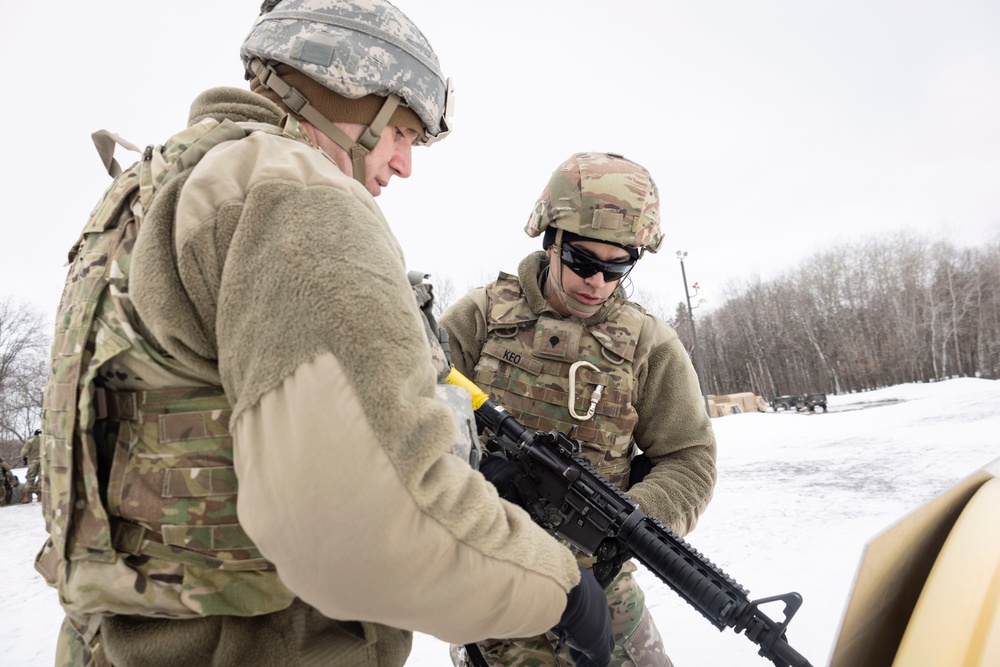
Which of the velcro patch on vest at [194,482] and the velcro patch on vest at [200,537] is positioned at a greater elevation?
the velcro patch on vest at [194,482]

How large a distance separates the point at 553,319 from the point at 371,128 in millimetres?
1315

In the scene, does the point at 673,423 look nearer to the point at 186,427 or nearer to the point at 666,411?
the point at 666,411

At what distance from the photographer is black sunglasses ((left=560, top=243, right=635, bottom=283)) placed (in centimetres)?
249

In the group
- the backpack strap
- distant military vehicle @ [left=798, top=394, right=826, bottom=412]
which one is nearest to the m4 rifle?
the backpack strap

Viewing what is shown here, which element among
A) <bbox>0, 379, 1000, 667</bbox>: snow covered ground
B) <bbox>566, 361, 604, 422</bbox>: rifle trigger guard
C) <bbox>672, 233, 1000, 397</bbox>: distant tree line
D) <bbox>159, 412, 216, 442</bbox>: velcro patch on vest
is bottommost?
<bbox>672, 233, 1000, 397</bbox>: distant tree line

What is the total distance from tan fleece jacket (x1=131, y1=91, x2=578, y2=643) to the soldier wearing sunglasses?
1506mm

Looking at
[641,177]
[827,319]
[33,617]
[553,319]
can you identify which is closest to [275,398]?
[553,319]

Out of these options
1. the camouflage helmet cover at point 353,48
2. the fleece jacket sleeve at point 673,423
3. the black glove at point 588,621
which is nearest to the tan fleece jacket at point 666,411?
the fleece jacket sleeve at point 673,423

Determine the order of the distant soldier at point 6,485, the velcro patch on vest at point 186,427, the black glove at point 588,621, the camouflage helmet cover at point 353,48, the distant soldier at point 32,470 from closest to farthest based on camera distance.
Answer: the velcro patch on vest at point 186,427, the black glove at point 588,621, the camouflage helmet cover at point 353,48, the distant soldier at point 32,470, the distant soldier at point 6,485

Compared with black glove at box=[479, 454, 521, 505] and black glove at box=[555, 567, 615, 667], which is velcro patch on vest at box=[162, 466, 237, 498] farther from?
black glove at box=[479, 454, 521, 505]

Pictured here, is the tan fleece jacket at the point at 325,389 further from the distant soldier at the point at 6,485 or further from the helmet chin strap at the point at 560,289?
the distant soldier at the point at 6,485

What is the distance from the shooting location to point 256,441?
84cm

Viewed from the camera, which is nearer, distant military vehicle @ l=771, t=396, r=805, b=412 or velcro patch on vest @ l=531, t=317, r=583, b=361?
velcro patch on vest @ l=531, t=317, r=583, b=361

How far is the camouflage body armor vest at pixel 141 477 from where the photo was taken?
3.30 feet
